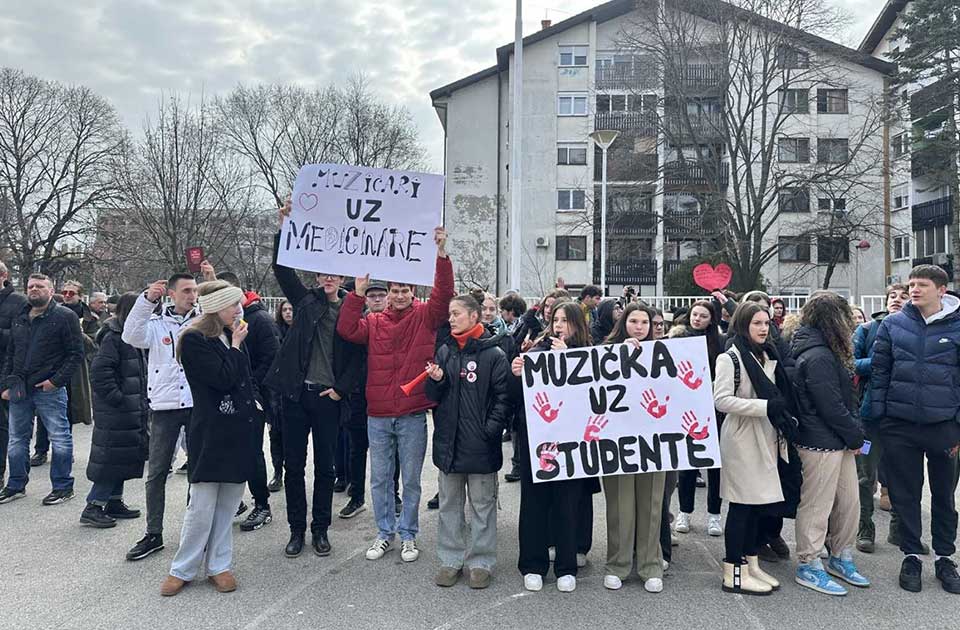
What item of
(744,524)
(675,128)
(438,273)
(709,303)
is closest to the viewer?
(744,524)

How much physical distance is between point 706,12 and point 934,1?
1208cm

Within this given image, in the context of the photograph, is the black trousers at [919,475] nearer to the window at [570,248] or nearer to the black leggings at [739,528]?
the black leggings at [739,528]

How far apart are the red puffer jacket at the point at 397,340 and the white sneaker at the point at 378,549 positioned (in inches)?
41.4

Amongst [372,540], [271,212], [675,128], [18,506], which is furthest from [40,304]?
[271,212]

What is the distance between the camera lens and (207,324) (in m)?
4.60

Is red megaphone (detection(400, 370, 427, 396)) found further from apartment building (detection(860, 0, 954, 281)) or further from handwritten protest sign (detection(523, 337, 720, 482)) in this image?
apartment building (detection(860, 0, 954, 281))

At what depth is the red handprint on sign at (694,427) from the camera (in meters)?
4.69

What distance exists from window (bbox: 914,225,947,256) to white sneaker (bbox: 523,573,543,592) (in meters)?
40.8

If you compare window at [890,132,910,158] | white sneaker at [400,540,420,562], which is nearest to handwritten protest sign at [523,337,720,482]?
white sneaker at [400,540,420,562]

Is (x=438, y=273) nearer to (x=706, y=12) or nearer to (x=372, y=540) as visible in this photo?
(x=372, y=540)

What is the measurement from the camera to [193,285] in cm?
578

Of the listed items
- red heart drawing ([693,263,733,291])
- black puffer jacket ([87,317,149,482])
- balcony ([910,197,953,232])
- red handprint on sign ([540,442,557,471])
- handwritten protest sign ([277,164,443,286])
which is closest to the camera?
red handprint on sign ([540,442,557,471])

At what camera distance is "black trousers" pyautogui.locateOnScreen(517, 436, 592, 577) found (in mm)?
4715

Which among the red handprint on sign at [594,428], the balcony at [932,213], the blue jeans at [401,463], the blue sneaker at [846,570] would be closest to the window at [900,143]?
the balcony at [932,213]
